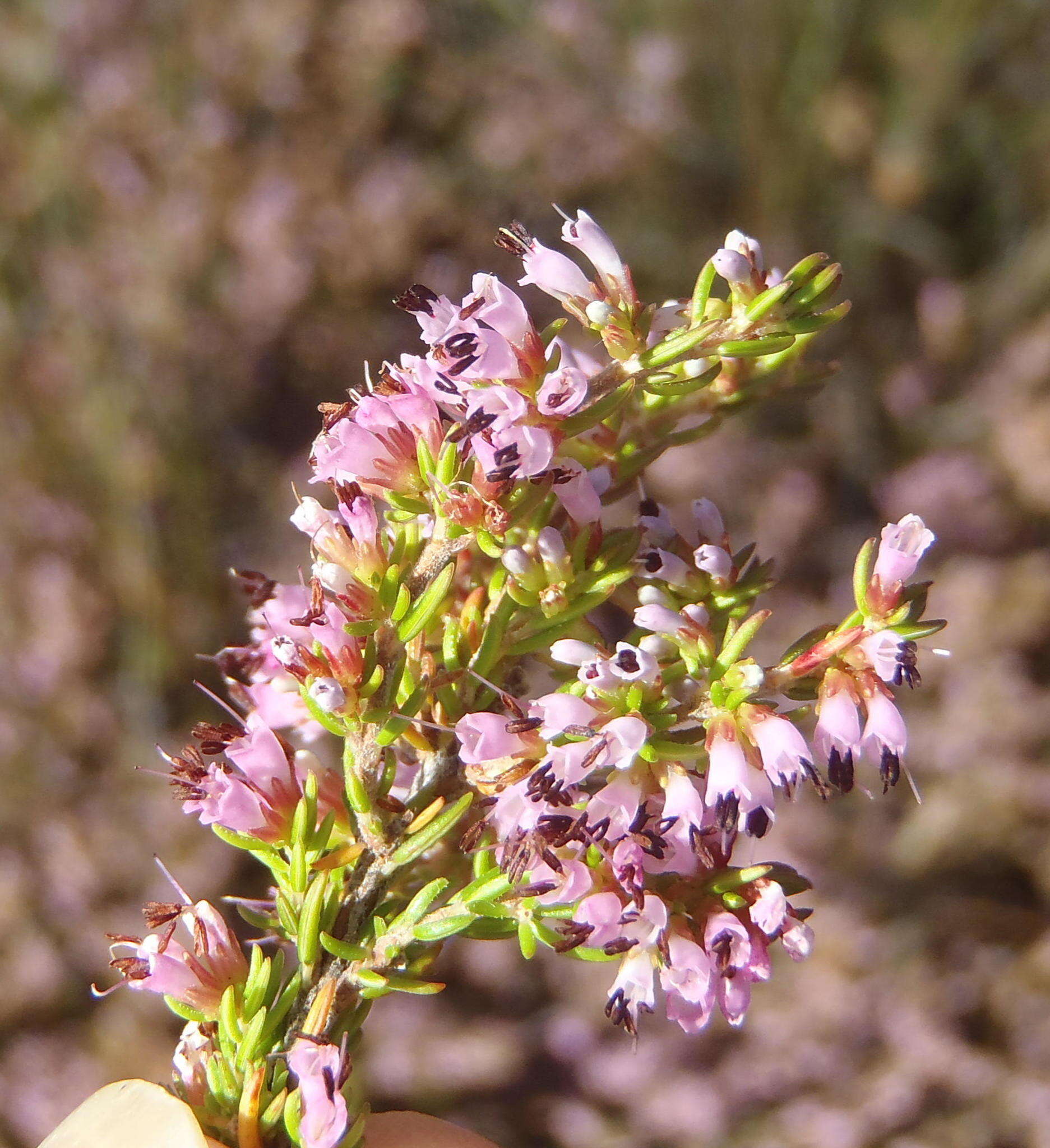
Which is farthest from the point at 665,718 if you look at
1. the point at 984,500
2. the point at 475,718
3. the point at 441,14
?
the point at 441,14

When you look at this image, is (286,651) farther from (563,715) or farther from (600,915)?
(600,915)

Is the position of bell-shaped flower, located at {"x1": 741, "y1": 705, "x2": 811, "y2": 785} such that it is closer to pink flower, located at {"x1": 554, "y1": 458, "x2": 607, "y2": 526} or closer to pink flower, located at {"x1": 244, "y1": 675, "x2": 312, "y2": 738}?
pink flower, located at {"x1": 554, "y1": 458, "x2": 607, "y2": 526}

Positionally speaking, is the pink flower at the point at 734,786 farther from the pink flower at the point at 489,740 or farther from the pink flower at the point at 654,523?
the pink flower at the point at 654,523

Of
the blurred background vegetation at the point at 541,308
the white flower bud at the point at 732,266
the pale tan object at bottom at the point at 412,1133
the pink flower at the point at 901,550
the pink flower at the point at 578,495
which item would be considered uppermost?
the blurred background vegetation at the point at 541,308

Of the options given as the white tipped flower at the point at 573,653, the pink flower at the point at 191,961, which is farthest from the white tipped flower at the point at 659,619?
the pink flower at the point at 191,961

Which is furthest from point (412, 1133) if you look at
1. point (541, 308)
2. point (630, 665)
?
point (541, 308)

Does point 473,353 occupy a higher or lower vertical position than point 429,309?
lower
